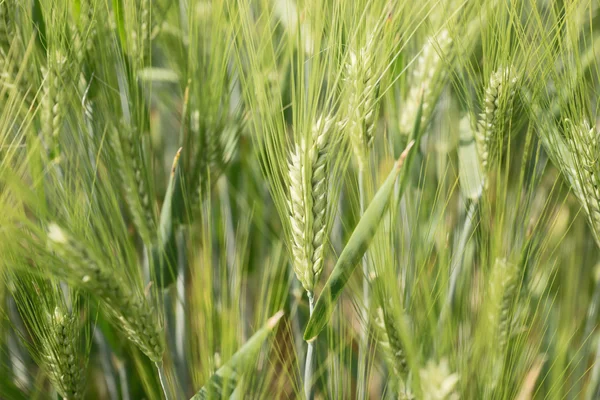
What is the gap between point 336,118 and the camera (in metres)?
0.49

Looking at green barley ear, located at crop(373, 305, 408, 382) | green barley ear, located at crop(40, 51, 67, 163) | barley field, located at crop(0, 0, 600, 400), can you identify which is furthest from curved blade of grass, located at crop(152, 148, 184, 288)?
green barley ear, located at crop(373, 305, 408, 382)

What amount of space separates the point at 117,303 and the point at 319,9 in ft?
0.93

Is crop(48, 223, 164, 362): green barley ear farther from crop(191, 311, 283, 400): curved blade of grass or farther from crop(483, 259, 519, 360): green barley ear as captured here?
crop(483, 259, 519, 360): green barley ear

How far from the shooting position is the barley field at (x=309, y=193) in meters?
0.47

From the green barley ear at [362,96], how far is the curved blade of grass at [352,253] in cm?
6

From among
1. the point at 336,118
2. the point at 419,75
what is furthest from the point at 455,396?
the point at 419,75

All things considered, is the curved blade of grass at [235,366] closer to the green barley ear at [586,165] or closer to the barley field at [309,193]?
the barley field at [309,193]

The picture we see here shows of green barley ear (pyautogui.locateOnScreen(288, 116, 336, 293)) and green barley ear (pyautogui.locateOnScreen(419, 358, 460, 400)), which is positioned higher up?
green barley ear (pyautogui.locateOnScreen(288, 116, 336, 293))

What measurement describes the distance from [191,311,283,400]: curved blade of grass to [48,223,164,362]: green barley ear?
0.05 meters

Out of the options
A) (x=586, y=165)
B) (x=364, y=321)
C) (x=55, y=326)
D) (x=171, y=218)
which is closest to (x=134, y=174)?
(x=171, y=218)

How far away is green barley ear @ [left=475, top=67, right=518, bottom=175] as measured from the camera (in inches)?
21.5

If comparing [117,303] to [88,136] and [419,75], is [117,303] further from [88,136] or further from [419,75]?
[419,75]

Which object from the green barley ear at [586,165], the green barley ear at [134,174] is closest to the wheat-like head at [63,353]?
the green barley ear at [134,174]

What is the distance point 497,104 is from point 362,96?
0.14 meters
